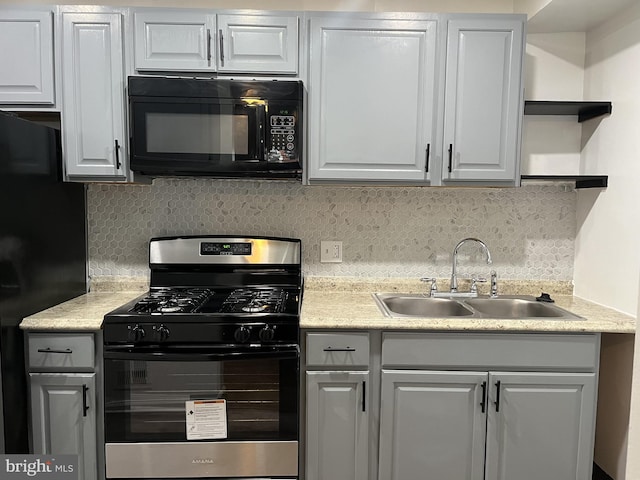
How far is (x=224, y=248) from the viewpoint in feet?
7.42

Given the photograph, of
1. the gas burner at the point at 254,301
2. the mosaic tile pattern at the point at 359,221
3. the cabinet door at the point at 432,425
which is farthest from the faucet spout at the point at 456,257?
the gas burner at the point at 254,301

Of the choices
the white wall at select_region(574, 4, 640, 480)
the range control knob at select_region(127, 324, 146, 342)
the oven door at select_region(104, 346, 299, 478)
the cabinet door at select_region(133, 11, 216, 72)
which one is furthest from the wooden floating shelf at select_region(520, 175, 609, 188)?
the range control knob at select_region(127, 324, 146, 342)

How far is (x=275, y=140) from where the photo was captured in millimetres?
1912

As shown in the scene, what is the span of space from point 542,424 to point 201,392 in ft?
4.70

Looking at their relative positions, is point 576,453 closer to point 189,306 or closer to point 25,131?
point 189,306

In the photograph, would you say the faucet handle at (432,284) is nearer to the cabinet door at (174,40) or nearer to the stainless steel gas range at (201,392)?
the stainless steel gas range at (201,392)

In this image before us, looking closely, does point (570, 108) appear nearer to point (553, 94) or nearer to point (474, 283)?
point (553, 94)

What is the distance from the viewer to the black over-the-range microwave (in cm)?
189

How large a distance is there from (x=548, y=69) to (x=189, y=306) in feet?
7.10

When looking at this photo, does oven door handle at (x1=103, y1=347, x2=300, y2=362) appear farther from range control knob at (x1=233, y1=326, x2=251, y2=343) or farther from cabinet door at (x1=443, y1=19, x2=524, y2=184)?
cabinet door at (x1=443, y1=19, x2=524, y2=184)

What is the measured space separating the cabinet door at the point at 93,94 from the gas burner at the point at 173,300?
63cm

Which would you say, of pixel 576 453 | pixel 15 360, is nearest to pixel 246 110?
pixel 15 360

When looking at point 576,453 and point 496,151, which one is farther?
point 496,151

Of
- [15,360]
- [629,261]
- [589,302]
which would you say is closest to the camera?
[15,360]
